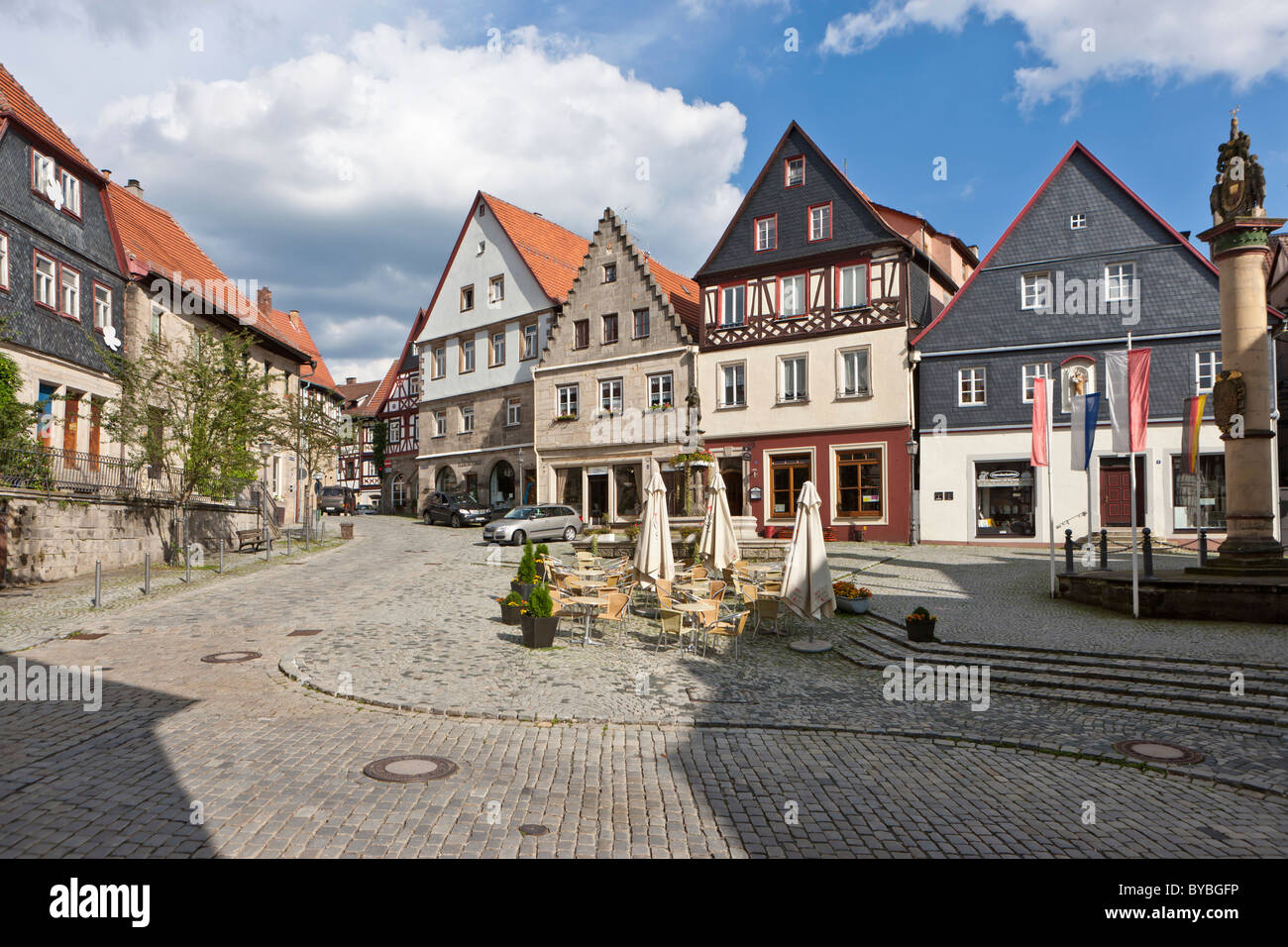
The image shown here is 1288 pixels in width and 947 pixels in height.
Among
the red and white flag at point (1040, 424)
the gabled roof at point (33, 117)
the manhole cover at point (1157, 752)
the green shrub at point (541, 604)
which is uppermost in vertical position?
the gabled roof at point (33, 117)

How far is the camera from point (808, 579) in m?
12.9

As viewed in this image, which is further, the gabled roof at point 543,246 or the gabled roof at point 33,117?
the gabled roof at point 543,246

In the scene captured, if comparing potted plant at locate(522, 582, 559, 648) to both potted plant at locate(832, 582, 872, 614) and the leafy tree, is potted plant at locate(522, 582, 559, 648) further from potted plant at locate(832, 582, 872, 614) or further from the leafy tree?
the leafy tree

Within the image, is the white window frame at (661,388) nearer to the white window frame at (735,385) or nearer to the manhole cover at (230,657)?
the white window frame at (735,385)

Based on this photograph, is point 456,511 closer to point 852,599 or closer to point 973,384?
point 973,384

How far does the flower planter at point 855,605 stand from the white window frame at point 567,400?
23.5 metres

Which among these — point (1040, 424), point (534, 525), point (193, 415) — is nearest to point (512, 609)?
point (1040, 424)

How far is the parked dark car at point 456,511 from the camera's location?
A: 37188 millimetres

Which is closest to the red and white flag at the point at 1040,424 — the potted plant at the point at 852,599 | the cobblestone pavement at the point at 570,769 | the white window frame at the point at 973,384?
the potted plant at the point at 852,599

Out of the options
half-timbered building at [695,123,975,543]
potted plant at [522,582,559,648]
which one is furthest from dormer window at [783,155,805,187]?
potted plant at [522,582,559,648]

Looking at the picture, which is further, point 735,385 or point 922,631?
point 735,385

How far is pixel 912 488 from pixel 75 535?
24.6 m
